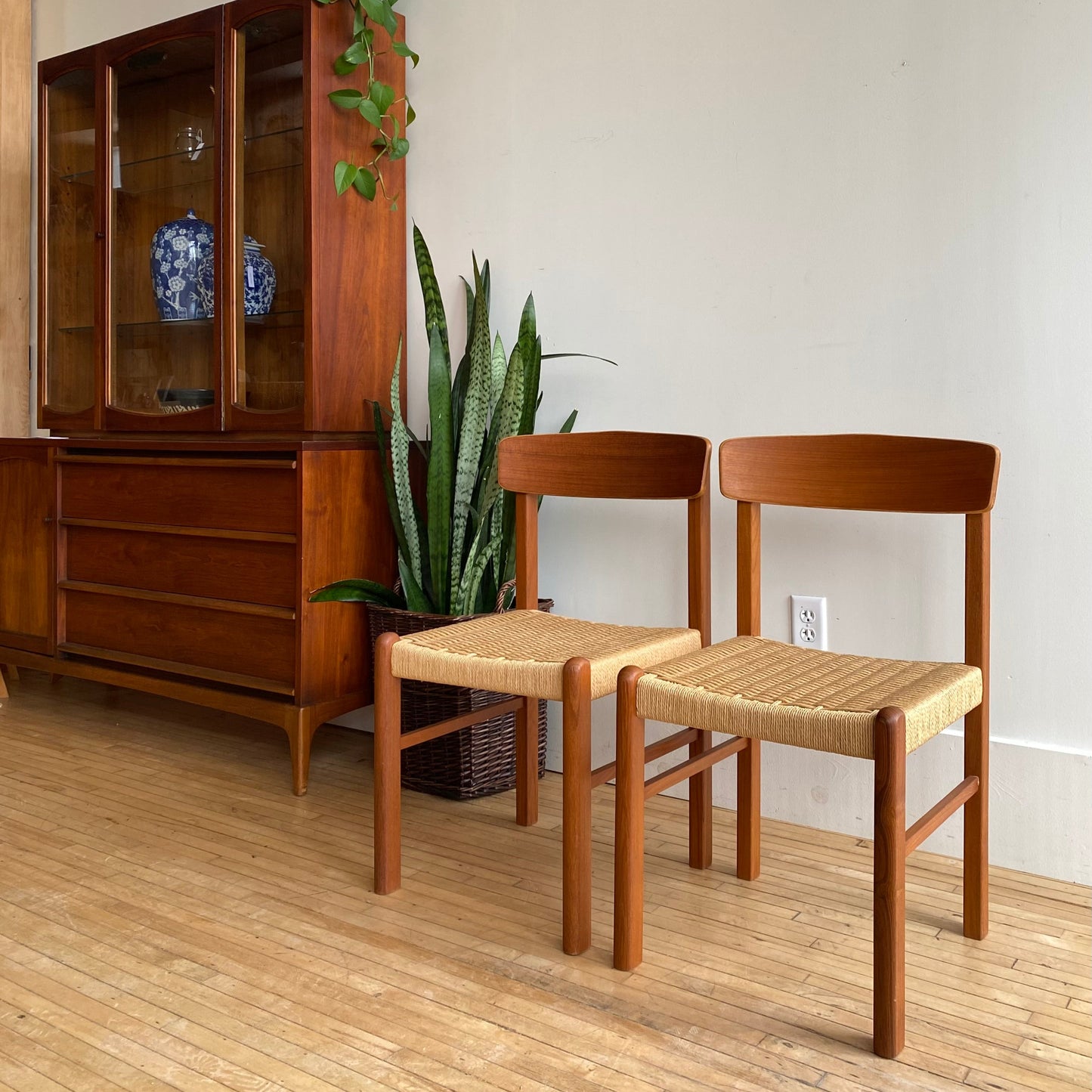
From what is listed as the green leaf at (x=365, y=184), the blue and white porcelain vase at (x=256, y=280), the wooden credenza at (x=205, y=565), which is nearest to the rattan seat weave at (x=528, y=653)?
the wooden credenza at (x=205, y=565)

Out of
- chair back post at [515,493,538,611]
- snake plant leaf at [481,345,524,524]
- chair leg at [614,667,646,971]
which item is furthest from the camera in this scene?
snake plant leaf at [481,345,524,524]

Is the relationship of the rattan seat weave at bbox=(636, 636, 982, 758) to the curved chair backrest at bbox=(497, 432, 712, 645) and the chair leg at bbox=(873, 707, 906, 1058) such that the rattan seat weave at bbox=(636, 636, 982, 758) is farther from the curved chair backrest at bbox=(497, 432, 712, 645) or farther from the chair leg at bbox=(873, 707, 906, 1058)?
the curved chair backrest at bbox=(497, 432, 712, 645)

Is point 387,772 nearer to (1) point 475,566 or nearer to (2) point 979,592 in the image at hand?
(1) point 475,566

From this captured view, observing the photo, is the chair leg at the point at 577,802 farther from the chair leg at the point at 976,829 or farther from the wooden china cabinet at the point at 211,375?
the wooden china cabinet at the point at 211,375

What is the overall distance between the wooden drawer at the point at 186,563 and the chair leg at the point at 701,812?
98 centimetres

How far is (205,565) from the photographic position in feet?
8.74

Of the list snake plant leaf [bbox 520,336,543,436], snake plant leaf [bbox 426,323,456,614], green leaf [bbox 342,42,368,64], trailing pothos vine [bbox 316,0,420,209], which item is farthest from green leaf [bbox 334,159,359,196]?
snake plant leaf [bbox 520,336,543,436]

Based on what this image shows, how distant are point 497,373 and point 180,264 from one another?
38.0 inches

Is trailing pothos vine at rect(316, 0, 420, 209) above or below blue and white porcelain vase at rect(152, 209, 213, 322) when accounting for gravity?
above

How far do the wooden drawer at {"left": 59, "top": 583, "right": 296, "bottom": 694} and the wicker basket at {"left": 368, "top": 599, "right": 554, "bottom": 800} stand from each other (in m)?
0.24

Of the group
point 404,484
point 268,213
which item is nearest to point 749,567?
point 404,484

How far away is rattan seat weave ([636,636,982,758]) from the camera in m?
1.45

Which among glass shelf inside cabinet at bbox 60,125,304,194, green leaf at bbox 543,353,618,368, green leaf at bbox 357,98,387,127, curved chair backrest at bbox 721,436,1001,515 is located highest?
green leaf at bbox 357,98,387,127

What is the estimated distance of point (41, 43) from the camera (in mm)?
3734
